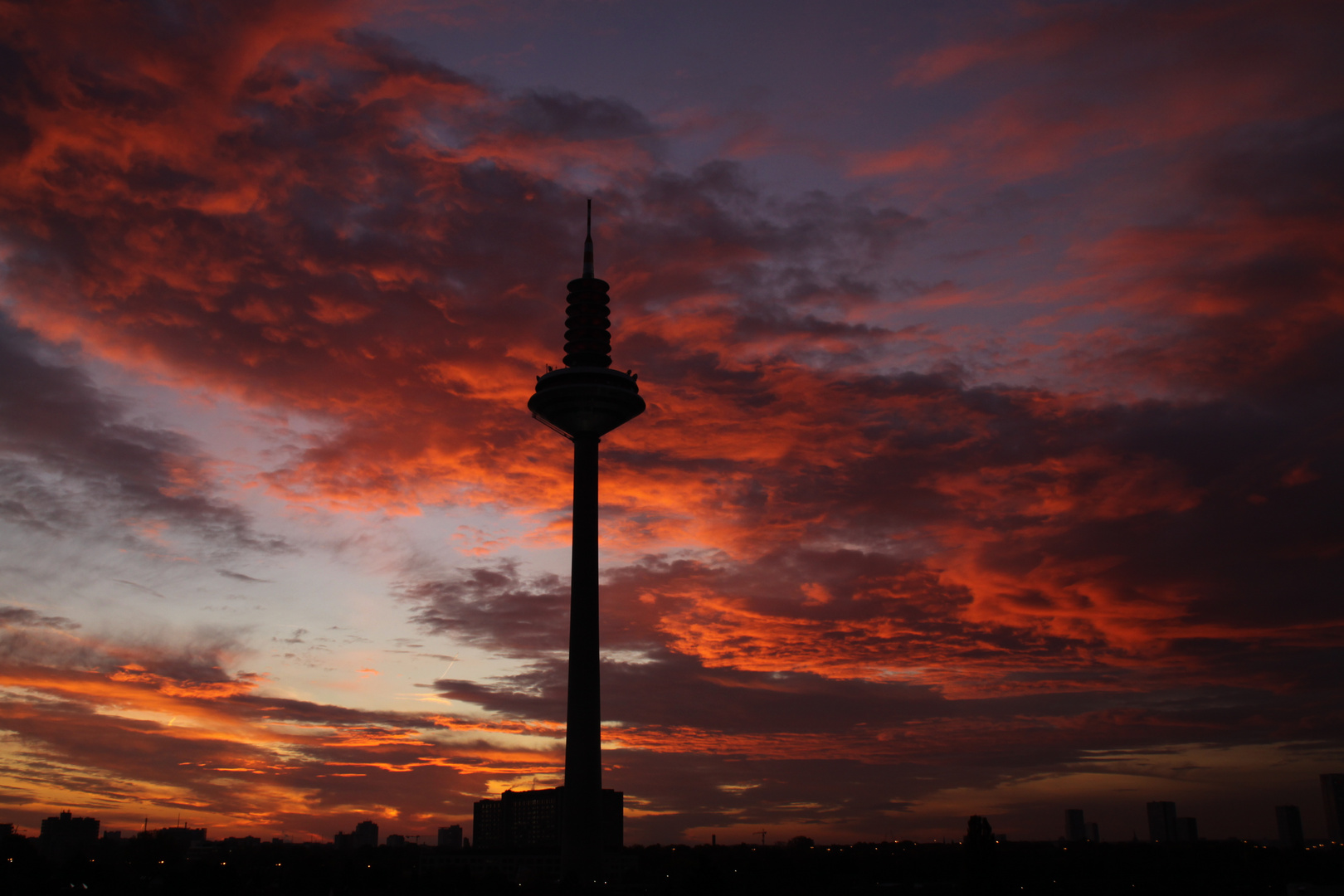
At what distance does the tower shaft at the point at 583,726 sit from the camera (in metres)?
164

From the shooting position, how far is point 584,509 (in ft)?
570

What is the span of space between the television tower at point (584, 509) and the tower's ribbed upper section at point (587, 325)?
144 mm

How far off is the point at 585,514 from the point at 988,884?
82599mm

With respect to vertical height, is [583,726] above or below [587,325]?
below

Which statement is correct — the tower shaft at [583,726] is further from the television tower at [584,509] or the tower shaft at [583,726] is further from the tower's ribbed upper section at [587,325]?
the tower's ribbed upper section at [587,325]

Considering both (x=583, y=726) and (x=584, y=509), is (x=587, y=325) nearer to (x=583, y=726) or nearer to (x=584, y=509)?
(x=584, y=509)

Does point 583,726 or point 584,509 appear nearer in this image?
point 583,726

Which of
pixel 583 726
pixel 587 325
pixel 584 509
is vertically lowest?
pixel 583 726

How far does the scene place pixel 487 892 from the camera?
173625 millimetres

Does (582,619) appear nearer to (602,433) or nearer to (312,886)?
(602,433)

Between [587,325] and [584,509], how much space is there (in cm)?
3405

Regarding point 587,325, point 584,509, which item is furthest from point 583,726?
point 587,325

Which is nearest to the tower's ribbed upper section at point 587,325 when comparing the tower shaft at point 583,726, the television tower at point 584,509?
the television tower at point 584,509

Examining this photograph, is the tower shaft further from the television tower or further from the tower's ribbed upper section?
the tower's ribbed upper section
